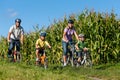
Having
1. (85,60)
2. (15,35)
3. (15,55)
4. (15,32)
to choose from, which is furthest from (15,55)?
(85,60)

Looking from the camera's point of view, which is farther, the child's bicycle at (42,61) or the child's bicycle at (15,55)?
the child's bicycle at (15,55)

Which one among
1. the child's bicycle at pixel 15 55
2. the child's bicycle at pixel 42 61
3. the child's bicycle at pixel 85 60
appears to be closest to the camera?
the child's bicycle at pixel 42 61

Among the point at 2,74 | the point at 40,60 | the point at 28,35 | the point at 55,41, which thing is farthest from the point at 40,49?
the point at 28,35

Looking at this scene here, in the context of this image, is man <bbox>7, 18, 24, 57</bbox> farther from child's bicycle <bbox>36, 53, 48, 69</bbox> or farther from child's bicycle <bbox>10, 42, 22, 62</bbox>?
child's bicycle <bbox>36, 53, 48, 69</bbox>

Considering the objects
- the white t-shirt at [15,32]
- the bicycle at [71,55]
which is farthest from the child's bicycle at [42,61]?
the white t-shirt at [15,32]

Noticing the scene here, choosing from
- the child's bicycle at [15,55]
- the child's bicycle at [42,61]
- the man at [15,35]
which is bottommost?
the child's bicycle at [42,61]

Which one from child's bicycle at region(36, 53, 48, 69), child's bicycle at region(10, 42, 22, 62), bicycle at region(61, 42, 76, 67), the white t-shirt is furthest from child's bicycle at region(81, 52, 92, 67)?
the white t-shirt

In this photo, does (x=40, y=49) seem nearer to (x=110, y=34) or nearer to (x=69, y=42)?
(x=69, y=42)

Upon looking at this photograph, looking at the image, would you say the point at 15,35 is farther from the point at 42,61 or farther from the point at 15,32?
the point at 42,61

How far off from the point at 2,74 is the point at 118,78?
394 centimetres

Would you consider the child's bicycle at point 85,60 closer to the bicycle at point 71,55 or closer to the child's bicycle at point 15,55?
the bicycle at point 71,55

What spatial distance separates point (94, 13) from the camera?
23984mm

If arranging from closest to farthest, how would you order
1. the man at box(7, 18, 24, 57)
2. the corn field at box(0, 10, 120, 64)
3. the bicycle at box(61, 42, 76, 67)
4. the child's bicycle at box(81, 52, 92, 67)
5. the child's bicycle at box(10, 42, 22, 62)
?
the man at box(7, 18, 24, 57) → the bicycle at box(61, 42, 76, 67) → the child's bicycle at box(10, 42, 22, 62) → the child's bicycle at box(81, 52, 92, 67) → the corn field at box(0, 10, 120, 64)

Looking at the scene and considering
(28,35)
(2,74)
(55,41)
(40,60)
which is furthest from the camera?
(28,35)
